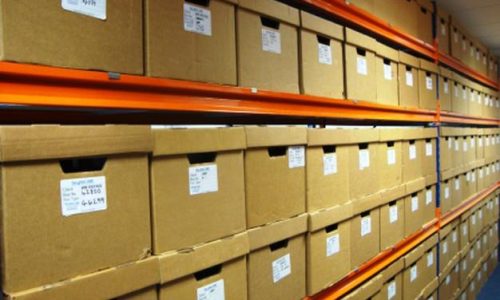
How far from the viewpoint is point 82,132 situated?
0.75 m

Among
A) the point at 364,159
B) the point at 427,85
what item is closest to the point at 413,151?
the point at 427,85

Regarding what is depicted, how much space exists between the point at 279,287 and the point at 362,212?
2.06ft

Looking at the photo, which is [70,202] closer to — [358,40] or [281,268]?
[281,268]

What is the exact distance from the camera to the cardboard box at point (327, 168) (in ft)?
4.51

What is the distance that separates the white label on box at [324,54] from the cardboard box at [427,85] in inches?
41.3

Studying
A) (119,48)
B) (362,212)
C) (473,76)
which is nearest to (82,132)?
(119,48)

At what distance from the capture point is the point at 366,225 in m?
1.73

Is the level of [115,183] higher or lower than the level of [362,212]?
higher

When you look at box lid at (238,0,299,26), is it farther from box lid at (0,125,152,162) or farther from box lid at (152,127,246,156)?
box lid at (0,125,152,162)

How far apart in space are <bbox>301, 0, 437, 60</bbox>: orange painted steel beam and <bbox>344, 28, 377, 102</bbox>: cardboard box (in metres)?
0.07

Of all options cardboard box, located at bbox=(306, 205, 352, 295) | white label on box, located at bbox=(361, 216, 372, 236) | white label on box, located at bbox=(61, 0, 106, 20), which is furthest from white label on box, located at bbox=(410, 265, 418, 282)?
white label on box, located at bbox=(61, 0, 106, 20)

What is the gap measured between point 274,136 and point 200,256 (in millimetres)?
429

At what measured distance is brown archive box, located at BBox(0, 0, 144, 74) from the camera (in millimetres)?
665

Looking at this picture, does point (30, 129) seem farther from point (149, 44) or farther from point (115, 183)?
point (149, 44)
